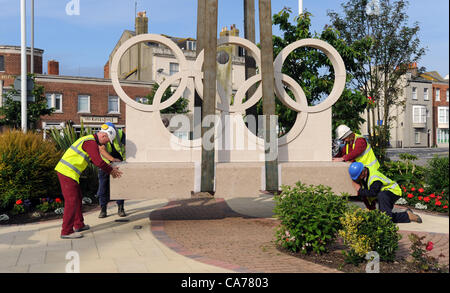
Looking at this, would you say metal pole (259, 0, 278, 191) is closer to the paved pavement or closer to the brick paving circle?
the brick paving circle

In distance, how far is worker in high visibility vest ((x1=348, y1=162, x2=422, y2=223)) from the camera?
23.2ft

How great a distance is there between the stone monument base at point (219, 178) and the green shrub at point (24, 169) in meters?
2.84

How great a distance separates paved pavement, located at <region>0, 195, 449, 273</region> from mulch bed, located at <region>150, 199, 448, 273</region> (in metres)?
0.33

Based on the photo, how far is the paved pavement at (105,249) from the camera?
5059mm

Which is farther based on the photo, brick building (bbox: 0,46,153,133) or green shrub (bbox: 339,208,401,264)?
brick building (bbox: 0,46,153,133)

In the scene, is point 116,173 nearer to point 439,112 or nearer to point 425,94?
point 425,94

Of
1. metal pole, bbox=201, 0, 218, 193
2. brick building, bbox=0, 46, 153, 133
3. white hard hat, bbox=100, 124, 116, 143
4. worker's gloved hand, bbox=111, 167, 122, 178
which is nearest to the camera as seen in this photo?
worker's gloved hand, bbox=111, 167, 122, 178

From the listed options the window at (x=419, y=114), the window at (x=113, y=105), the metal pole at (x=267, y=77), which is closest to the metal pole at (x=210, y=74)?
the metal pole at (x=267, y=77)

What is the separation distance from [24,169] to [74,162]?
8.27 ft

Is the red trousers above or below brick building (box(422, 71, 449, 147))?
below

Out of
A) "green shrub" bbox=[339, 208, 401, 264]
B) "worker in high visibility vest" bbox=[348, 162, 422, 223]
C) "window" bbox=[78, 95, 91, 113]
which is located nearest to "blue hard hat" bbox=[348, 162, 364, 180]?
"worker in high visibility vest" bbox=[348, 162, 422, 223]

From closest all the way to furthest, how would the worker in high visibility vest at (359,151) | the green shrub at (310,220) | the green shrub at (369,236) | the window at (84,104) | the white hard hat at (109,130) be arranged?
1. the green shrub at (369,236)
2. the green shrub at (310,220)
3. the white hard hat at (109,130)
4. the worker in high visibility vest at (359,151)
5. the window at (84,104)

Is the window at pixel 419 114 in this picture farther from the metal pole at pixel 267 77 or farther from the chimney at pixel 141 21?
the metal pole at pixel 267 77

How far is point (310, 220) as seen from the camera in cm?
552
